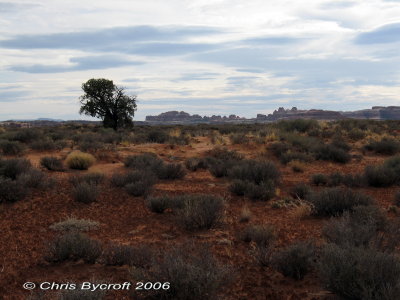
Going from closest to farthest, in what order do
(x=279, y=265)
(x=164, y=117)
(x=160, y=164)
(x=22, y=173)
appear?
(x=279, y=265) → (x=22, y=173) → (x=160, y=164) → (x=164, y=117)

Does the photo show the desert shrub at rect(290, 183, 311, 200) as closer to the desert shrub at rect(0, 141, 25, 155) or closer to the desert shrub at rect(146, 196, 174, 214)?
the desert shrub at rect(146, 196, 174, 214)

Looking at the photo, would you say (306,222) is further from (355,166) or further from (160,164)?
(355,166)

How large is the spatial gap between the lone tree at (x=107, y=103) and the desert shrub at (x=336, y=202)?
33.5m

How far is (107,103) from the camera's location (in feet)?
134

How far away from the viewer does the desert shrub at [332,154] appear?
19234 mm

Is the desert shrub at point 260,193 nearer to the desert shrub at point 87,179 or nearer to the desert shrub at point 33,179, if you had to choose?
the desert shrub at point 87,179

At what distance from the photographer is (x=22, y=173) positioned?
11719mm

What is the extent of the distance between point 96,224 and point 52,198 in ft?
9.94

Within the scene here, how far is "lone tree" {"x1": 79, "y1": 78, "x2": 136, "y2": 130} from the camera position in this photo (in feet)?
132

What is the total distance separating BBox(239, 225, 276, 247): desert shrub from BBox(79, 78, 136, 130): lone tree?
3480 centimetres

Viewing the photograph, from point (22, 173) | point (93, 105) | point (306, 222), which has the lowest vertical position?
point (306, 222)

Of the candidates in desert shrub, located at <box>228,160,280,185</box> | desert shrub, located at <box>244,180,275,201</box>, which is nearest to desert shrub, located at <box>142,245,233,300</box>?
desert shrub, located at <box>244,180,275,201</box>

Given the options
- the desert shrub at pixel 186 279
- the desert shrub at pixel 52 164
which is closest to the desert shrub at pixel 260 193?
the desert shrub at pixel 186 279

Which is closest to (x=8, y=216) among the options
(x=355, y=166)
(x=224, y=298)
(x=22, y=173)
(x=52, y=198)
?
(x=52, y=198)
